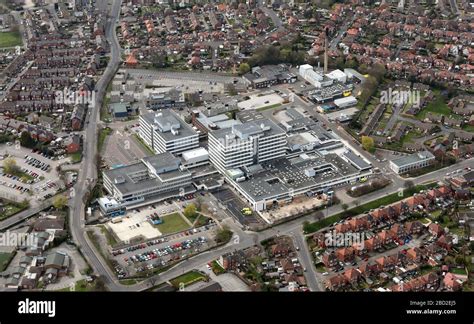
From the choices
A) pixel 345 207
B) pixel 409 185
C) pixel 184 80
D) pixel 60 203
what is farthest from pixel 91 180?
pixel 409 185

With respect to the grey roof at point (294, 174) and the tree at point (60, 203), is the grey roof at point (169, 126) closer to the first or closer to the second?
the grey roof at point (294, 174)

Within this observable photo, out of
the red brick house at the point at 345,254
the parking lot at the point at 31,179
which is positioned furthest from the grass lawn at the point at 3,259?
the red brick house at the point at 345,254

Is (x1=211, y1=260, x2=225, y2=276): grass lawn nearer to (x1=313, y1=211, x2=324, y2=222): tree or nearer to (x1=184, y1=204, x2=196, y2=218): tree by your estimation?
(x1=184, y1=204, x2=196, y2=218): tree

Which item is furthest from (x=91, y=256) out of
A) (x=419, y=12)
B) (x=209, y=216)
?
(x=419, y=12)

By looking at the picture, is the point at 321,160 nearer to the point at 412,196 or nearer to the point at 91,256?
the point at 412,196

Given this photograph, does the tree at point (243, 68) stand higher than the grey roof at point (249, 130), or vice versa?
the grey roof at point (249, 130)
